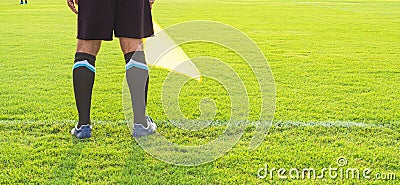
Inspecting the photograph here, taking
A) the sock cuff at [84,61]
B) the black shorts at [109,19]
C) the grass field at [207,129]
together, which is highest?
the black shorts at [109,19]

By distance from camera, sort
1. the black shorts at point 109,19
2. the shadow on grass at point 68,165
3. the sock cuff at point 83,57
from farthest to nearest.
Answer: the sock cuff at point 83,57, the black shorts at point 109,19, the shadow on grass at point 68,165

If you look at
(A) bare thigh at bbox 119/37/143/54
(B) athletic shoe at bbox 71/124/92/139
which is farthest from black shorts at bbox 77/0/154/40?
(B) athletic shoe at bbox 71/124/92/139

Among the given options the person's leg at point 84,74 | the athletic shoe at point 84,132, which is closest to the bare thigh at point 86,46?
the person's leg at point 84,74

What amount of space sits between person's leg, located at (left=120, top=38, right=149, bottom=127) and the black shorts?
0.10m

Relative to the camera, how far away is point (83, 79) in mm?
3023

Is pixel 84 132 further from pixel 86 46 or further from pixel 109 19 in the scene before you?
pixel 109 19

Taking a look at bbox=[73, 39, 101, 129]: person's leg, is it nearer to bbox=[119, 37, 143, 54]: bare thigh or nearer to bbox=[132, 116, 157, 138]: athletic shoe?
bbox=[119, 37, 143, 54]: bare thigh

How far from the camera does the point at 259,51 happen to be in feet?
24.5

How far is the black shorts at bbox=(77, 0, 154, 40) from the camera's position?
293 centimetres

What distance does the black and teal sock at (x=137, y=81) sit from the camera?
3.10 metres

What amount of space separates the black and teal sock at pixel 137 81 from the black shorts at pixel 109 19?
0.53 ft

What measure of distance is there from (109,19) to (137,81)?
0.44m

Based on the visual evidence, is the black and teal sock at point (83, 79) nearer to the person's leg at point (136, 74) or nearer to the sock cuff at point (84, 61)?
the sock cuff at point (84, 61)

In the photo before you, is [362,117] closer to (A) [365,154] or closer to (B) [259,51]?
(A) [365,154]
